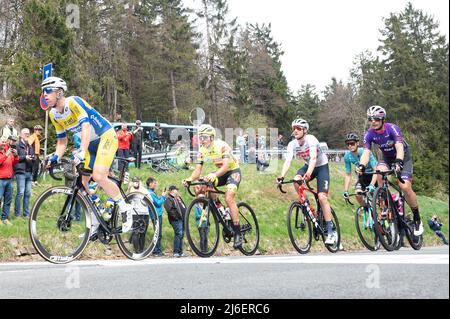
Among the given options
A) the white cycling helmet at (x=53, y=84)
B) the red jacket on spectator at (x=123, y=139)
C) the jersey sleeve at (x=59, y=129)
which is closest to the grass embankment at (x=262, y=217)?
the red jacket on spectator at (x=123, y=139)

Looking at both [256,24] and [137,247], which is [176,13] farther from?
[137,247]

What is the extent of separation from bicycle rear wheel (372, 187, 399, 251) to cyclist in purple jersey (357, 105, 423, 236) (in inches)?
11.4

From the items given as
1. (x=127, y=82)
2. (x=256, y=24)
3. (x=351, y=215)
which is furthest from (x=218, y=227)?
(x=256, y=24)

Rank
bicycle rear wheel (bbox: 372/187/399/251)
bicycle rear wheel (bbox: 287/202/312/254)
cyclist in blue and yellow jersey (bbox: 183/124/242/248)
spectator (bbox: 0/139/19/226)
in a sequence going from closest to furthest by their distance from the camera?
cyclist in blue and yellow jersey (bbox: 183/124/242/248) < bicycle rear wheel (bbox: 372/187/399/251) < bicycle rear wheel (bbox: 287/202/312/254) < spectator (bbox: 0/139/19/226)

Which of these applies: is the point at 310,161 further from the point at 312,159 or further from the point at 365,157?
the point at 365,157

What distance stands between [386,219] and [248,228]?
2466 millimetres

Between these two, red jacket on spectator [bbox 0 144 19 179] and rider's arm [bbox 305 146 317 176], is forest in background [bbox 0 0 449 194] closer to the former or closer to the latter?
rider's arm [bbox 305 146 317 176]

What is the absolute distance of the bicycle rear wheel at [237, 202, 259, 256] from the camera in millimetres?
10328

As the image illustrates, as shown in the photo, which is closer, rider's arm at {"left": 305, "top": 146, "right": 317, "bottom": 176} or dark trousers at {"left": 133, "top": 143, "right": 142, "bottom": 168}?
rider's arm at {"left": 305, "top": 146, "right": 317, "bottom": 176}

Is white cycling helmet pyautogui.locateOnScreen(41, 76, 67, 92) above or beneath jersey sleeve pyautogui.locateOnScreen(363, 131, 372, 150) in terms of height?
above

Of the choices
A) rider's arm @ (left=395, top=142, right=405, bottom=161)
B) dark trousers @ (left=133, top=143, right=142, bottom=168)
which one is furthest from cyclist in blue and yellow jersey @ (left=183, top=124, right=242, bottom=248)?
dark trousers @ (left=133, top=143, right=142, bottom=168)

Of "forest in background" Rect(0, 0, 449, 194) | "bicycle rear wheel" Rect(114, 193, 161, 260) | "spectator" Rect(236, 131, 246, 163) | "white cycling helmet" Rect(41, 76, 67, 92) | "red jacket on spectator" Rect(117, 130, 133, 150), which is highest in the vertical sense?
"forest in background" Rect(0, 0, 449, 194)

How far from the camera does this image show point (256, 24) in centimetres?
6259

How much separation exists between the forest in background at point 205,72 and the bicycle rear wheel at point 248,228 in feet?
14.9
